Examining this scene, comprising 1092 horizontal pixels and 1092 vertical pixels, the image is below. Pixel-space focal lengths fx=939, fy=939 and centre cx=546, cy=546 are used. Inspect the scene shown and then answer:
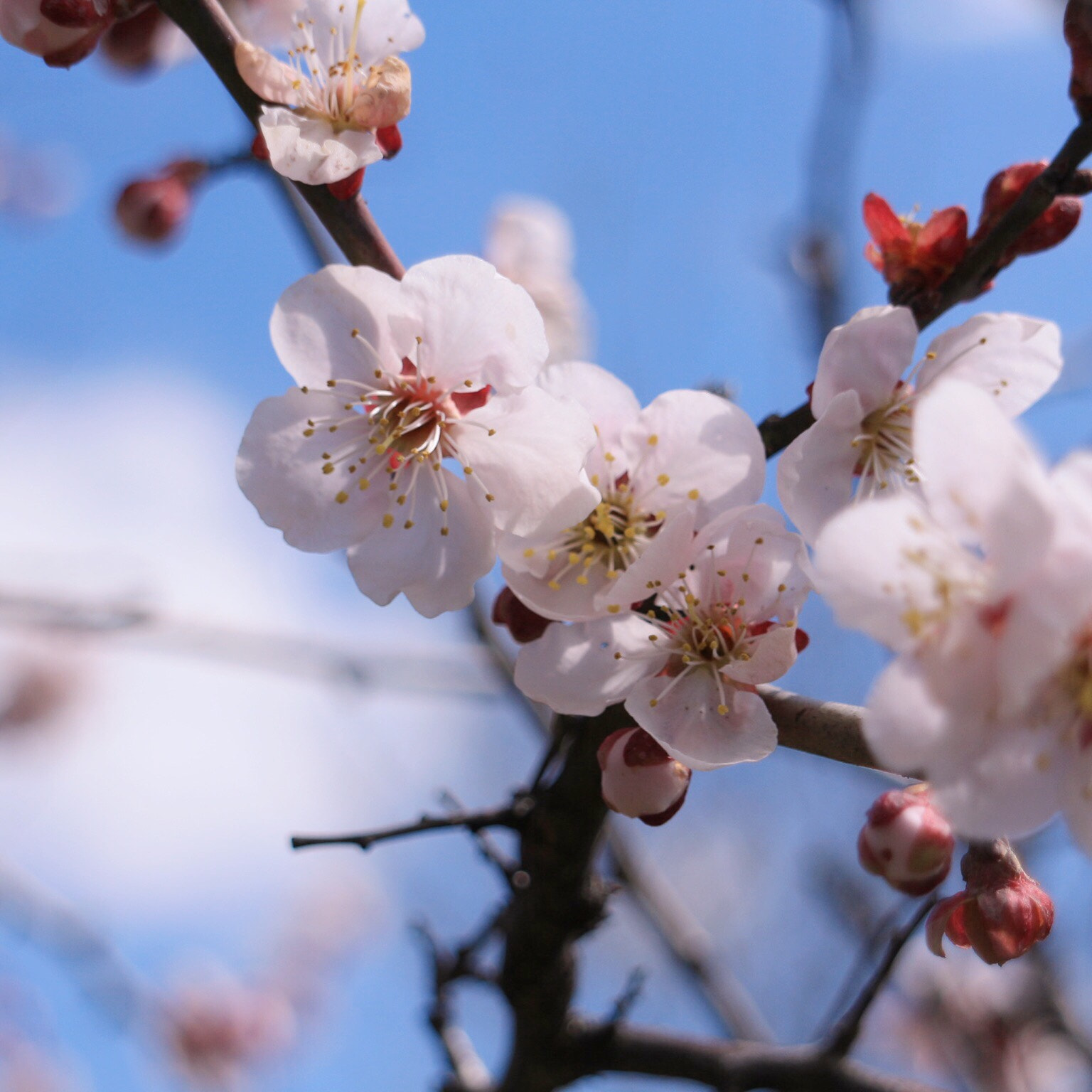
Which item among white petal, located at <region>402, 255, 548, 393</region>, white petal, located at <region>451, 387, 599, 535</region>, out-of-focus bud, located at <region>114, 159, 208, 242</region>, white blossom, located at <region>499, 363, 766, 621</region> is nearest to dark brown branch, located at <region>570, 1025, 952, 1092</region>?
white blossom, located at <region>499, 363, 766, 621</region>

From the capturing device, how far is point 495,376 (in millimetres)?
1157

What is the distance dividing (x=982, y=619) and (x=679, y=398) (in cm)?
51

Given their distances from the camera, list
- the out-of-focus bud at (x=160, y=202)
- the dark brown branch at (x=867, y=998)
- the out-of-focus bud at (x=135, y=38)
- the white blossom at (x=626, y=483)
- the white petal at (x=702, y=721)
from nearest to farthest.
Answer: the white petal at (x=702, y=721) < the white blossom at (x=626, y=483) < the dark brown branch at (x=867, y=998) < the out-of-focus bud at (x=135, y=38) < the out-of-focus bud at (x=160, y=202)

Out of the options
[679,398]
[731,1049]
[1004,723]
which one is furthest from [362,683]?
[1004,723]

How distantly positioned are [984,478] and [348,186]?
2.55ft

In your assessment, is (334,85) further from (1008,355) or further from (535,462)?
(1008,355)

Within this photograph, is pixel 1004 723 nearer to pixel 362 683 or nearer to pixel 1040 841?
pixel 362 683

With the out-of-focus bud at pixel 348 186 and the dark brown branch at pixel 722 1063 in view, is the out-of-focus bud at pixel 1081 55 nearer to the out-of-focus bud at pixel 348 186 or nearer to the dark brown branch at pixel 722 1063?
the out-of-focus bud at pixel 348 186

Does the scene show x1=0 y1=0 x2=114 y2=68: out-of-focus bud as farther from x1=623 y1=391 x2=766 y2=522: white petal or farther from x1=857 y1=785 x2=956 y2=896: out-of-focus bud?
x1=857 y1=785 x2=956 y2=896: out-of-focus bud

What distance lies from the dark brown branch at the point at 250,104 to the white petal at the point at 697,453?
39 centimetres

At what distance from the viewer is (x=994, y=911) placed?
39.9 inches

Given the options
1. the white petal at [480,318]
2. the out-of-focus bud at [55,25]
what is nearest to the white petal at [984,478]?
the white petal at [480,318]

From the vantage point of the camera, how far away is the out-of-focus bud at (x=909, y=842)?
1.01m

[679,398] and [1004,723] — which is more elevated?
[679,398]
